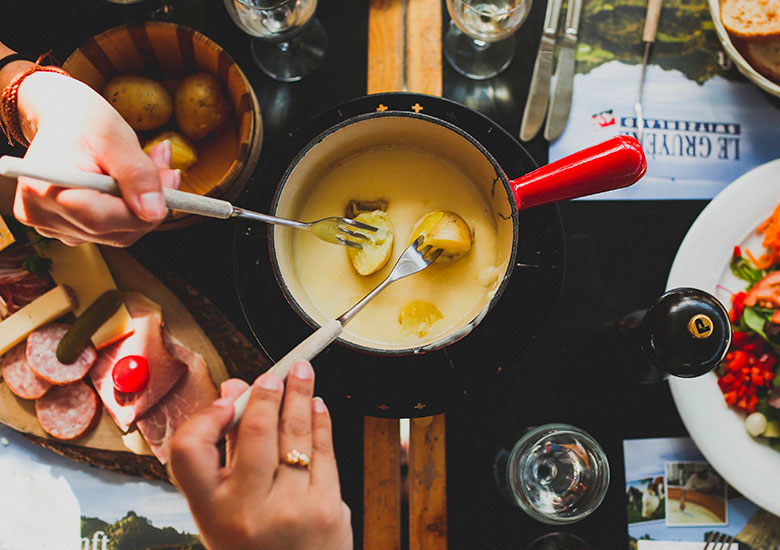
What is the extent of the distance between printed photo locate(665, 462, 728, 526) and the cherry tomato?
0.96 meters

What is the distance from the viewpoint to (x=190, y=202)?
2.16ft

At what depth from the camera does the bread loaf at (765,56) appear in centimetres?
104

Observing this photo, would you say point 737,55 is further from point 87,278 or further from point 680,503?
point 87,278

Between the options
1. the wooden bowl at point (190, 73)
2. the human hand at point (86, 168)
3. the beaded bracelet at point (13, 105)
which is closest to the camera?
the human hand at point (86, 168)

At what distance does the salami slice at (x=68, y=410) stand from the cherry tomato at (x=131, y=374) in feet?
0.25

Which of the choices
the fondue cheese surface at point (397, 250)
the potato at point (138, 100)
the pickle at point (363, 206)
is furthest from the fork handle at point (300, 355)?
the potato at point (138, 100)

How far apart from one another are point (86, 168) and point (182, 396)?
47 cm

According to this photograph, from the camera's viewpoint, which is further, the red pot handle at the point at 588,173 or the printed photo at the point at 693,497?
the printed photo at the point at 693,497

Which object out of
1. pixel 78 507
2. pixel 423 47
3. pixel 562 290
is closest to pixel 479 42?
pixel 423 47

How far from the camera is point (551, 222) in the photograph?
914mm

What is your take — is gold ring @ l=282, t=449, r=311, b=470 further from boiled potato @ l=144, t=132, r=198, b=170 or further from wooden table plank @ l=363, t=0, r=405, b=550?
boiled potato @ l=144, t=132, r=198, b=170

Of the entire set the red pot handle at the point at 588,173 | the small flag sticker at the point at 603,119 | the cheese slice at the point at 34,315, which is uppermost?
the small flag sticker at the point at 603,119

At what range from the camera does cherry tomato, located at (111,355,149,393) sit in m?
0.96

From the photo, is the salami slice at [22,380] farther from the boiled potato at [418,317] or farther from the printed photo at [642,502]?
the printed photo at [642,502]
